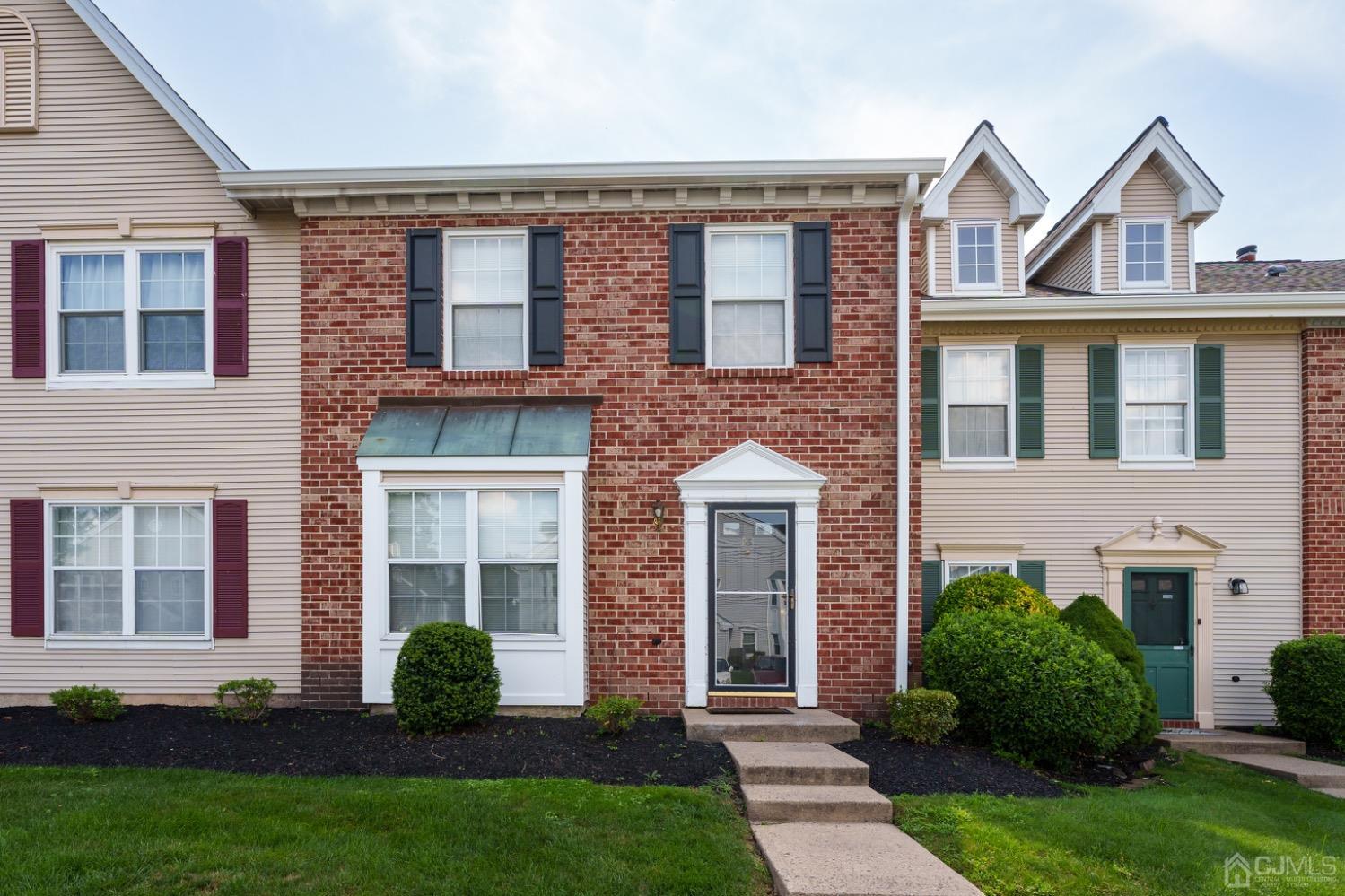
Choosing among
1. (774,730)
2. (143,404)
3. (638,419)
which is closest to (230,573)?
(143,404)

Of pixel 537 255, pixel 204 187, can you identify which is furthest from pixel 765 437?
pixel 204 187

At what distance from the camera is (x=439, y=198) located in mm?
7996

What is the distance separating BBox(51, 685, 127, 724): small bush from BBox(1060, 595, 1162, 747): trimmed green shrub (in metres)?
9.90

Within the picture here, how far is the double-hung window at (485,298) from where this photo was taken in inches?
318

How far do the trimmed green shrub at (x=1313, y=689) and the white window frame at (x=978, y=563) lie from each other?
3.20 meters

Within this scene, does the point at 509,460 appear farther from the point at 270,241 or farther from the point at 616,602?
the point at 270,241

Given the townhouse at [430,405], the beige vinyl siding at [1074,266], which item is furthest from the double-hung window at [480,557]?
the beige vinyl siding at [1074,266]

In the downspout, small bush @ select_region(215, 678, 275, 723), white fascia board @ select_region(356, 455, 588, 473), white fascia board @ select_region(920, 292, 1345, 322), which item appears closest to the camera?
small bush @ select_region(215, 678, 275, 723)

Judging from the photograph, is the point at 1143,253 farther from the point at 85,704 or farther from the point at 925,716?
the point at 85,704

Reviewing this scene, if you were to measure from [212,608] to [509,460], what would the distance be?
3.79m

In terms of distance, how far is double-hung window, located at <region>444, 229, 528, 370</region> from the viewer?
809 cm

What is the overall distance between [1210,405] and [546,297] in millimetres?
8842

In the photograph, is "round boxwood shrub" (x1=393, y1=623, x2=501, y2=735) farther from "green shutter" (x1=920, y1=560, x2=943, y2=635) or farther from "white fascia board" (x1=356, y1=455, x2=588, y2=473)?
"green shutter" (x1=920, y1=560, x2=943, y2=635)

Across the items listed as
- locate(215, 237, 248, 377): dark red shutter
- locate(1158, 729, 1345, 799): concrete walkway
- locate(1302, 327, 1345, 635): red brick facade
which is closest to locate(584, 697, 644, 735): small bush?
locate(215, 237, 248, 377): dark red shutter
